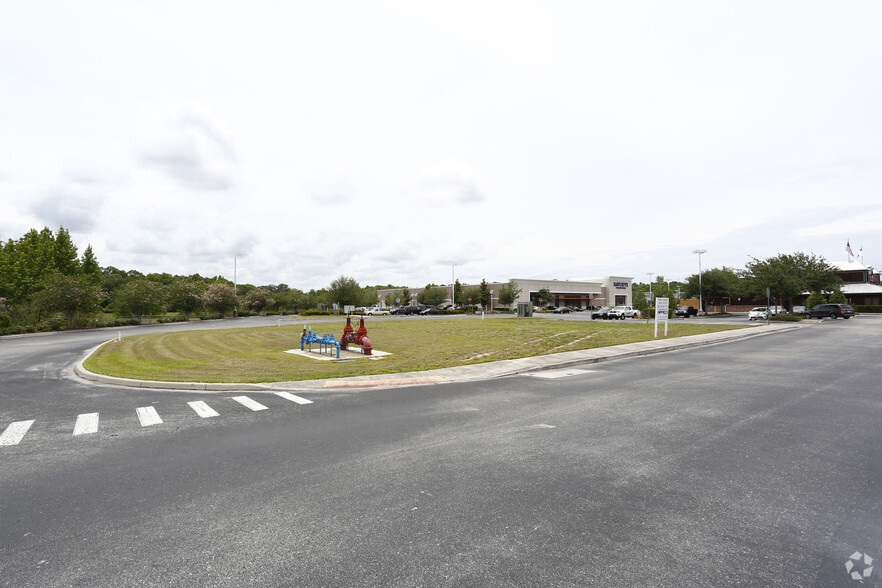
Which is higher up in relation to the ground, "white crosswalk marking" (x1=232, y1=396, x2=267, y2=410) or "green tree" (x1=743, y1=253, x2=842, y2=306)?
"green tree" (x1=743, y1=253, x2=842, y2=306)

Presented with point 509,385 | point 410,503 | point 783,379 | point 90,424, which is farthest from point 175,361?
point 783,379

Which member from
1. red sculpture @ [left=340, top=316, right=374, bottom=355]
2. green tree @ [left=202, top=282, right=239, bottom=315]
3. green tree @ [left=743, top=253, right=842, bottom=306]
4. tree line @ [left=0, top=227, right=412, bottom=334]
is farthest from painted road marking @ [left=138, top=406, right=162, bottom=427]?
green tree @ [left=743, top=253, right=842, bottom=306]

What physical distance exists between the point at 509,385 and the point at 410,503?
23.0 ft

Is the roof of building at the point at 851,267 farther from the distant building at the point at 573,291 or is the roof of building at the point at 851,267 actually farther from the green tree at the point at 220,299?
the green tree at the point at 220,299

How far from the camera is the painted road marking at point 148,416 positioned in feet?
24.5

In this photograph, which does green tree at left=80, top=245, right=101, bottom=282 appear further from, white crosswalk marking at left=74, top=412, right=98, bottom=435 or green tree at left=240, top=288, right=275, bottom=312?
white crosswalk marking at left=74, top=412, right=98, bottom=435

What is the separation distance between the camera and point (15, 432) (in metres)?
7.01

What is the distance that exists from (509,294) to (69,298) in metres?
67.7

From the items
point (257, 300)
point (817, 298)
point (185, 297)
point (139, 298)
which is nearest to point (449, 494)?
point (139, 298)

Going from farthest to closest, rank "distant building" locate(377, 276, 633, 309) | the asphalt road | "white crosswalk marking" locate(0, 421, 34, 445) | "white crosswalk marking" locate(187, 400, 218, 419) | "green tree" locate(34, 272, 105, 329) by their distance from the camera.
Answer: "distant building" locate(377, 276, 633, 309), "green tree" locate(34, 272, 105, 329), "white crosswalk marking" locate(187, 400, 218, 419), "white crosswalk marking" locate(0, 421, 34, 445), the asphalt road

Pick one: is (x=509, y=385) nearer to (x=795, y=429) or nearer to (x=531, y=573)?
(x=795, y=429)

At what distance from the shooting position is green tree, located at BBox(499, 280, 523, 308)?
8512 cm

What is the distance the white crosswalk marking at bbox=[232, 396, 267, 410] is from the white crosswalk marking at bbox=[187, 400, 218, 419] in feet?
2.08

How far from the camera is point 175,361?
50.6ft
